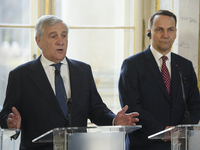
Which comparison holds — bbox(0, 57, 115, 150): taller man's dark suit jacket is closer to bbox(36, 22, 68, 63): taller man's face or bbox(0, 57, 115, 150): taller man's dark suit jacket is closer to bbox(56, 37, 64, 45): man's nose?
bbox(36, 22, 68, 63): taller man's face

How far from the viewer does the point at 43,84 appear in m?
3.24

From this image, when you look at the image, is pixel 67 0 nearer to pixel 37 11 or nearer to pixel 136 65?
pixel 37 11

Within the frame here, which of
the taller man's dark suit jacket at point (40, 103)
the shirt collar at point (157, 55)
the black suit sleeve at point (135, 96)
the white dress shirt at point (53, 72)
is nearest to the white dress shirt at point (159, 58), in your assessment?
the shirt collar at point (157, 55)

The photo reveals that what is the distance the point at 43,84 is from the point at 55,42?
40 centimetres

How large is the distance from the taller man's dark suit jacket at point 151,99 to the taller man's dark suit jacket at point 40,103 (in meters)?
0.35

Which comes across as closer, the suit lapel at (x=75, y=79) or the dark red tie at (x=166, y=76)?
the suit lapel at (x=75, y=79)

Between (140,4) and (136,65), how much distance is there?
1613 mm

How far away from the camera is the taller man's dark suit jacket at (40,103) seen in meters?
3.16

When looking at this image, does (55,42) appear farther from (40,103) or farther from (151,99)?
(151,99)

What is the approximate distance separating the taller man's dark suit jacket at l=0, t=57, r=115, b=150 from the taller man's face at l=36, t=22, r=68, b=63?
0.41ft

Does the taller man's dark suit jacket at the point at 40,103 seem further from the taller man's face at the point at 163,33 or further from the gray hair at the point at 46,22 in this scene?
the taller man's face at the point at 163,33

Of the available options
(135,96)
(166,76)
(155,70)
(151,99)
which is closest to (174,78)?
(166,76)

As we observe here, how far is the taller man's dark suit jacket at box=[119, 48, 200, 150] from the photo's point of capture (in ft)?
11.4

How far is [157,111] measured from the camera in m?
3.55
